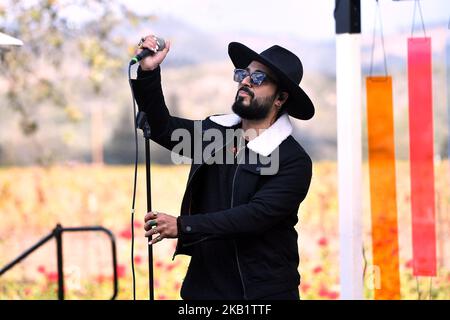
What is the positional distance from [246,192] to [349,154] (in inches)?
25.3

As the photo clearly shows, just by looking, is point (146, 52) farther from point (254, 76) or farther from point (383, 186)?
point (383, 186)

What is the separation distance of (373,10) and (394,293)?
1473 mm

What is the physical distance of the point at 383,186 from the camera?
4.61 meters

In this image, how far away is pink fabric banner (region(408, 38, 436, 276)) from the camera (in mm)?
4504

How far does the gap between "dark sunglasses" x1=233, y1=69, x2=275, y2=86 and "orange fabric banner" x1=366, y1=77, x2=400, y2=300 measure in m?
1.00

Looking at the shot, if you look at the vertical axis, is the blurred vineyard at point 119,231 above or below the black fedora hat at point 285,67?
below

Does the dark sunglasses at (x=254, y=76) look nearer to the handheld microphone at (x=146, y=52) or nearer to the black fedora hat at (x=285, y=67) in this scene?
the black fedora hat at (x=285, y=67)

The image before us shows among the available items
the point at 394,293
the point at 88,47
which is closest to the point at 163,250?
the point at 88,47

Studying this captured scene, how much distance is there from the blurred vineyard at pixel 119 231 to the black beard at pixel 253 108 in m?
2.06

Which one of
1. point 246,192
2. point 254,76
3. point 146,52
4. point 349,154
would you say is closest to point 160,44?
point 146,52

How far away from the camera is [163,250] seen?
309 inches

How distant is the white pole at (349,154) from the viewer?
13.0 feet

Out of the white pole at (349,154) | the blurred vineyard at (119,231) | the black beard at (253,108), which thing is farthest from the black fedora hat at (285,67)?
the blurred vineyard at (119,231)
